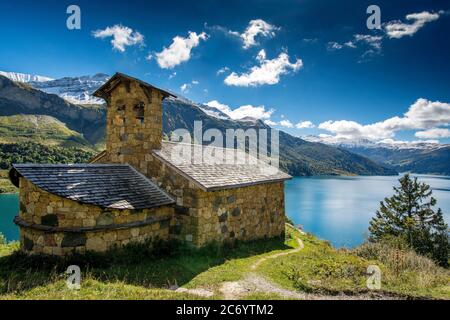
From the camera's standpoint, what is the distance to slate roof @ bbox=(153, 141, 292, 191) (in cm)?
1200

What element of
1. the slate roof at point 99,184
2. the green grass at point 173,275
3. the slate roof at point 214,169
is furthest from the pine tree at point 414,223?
the slate roof at point 99,184

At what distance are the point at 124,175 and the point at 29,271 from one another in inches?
190

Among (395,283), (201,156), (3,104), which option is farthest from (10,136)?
(395,283)

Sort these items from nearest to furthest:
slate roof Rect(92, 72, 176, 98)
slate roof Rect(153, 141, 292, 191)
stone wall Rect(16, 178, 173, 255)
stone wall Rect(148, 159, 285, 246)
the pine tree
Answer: stone wall Rect(16, 178, 173, 255) < stone wall Rect(148, 159, 285, 246) < slate roof Rect(153, 141, 292, 191) < slate roof Rect(92, 72, 176, 98) < the pine tree

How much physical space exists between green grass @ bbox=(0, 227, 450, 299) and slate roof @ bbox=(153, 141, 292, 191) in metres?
2.80

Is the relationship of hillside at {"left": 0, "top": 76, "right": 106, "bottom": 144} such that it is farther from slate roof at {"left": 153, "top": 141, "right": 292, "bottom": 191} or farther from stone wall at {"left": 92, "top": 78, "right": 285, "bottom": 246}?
stone wall at {"left": 92, "top": 78, "right": 285, "bottom": 246}

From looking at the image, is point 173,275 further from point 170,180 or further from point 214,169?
point 214,169

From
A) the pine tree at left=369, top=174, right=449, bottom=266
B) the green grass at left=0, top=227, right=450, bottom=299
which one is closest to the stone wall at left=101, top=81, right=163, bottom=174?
the green grass at left=0, top=227, right=450, bottom=299

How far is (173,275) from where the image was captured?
30.7ft

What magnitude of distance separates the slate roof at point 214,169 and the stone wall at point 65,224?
9.73ft

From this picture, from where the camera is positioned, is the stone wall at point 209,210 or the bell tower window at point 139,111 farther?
the bell tower window at point 139,111

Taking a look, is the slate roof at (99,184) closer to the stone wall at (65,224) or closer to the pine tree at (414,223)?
the stone wall at (65,224)

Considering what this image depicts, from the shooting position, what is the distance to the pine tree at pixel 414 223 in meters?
31.2

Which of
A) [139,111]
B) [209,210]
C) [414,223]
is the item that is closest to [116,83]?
[139,111]
